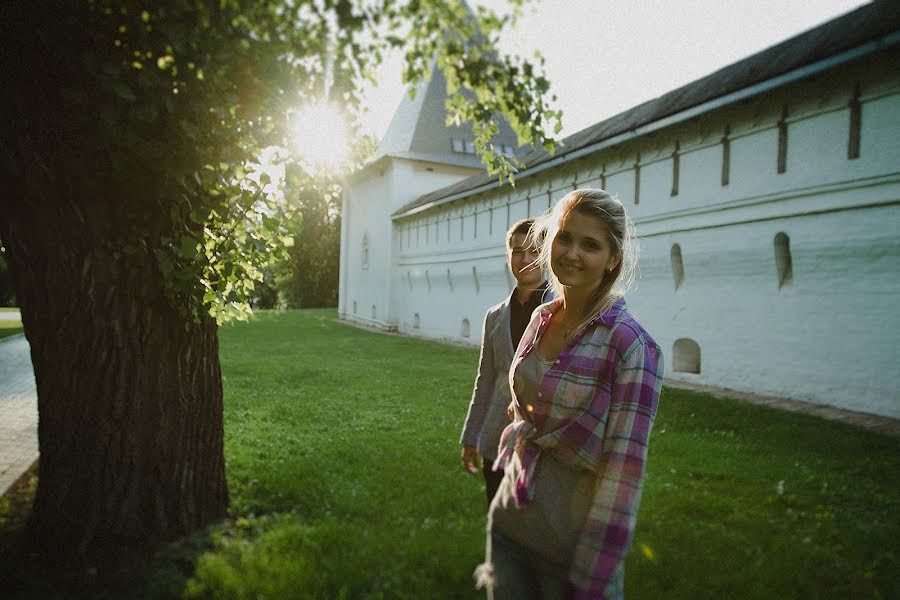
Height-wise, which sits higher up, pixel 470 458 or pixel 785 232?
pixel 785 232

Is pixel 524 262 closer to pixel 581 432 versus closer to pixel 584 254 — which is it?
pixel 584 254

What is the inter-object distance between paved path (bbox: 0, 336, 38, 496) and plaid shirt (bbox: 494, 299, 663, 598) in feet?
16.8

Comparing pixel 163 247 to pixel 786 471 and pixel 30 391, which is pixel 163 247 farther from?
pixel 30 391

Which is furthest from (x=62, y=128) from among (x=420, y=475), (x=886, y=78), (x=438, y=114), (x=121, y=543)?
(x=438, y=114)

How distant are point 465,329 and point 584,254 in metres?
21.0

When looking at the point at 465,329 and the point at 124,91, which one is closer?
the point at 124,91

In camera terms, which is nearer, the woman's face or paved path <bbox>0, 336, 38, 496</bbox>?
the woman's face

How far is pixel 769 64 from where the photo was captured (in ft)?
33.7

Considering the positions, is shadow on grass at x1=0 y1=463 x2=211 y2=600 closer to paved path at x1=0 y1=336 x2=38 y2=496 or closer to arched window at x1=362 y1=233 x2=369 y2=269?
paved path at x1=0 y1=336 x2=38 y2=496

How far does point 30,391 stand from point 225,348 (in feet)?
25.2

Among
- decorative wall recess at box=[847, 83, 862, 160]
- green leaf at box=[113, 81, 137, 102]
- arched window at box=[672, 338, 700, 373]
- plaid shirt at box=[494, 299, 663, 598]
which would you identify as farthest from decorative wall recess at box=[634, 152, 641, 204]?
plaid shirt at box=[494, 299, 663, 598]

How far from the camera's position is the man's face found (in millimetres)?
3217

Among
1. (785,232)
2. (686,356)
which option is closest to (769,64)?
(785,232)

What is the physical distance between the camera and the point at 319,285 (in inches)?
2020
